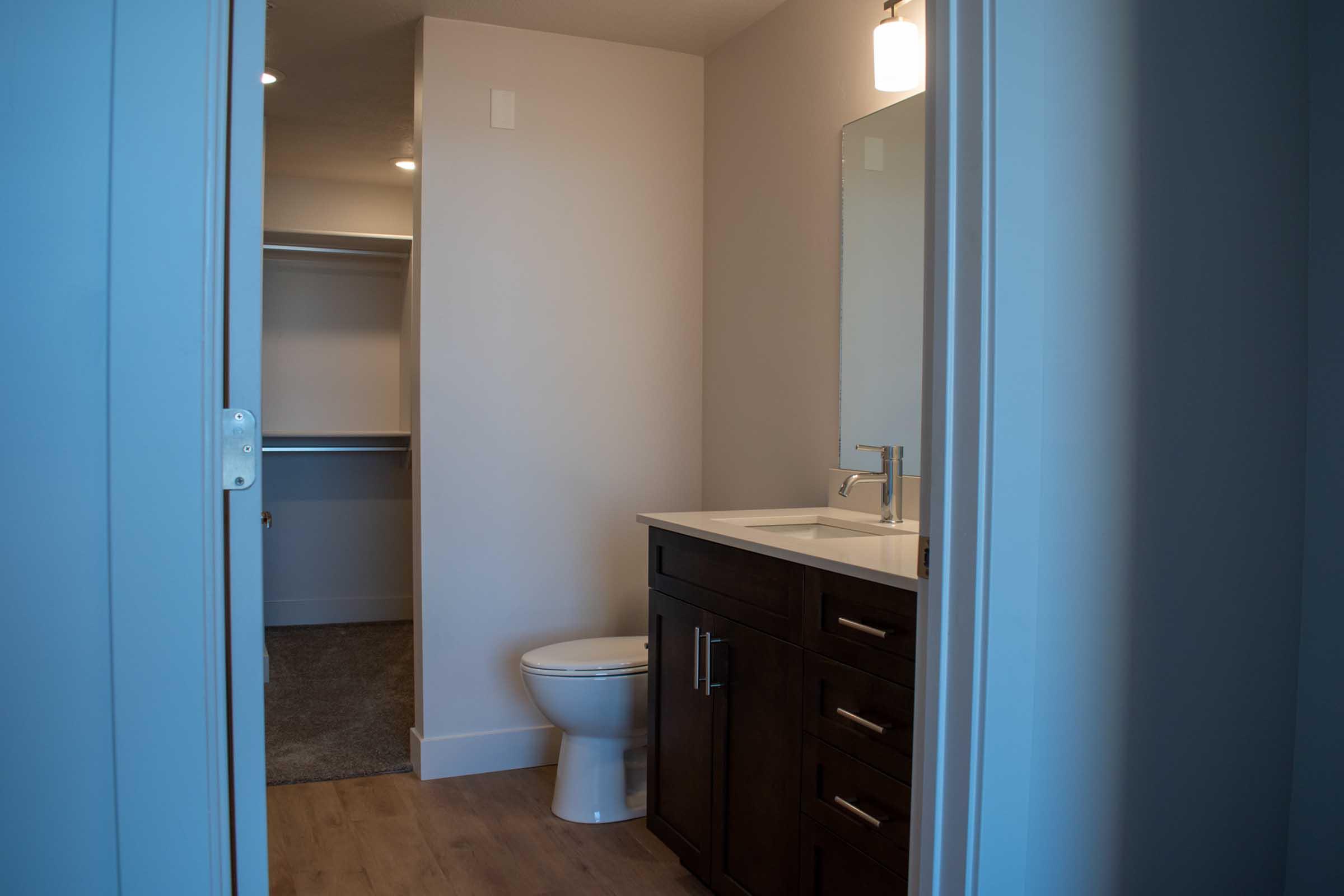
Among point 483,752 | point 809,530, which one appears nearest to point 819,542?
point 809,530

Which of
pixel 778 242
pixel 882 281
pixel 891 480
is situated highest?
pixel 778 242

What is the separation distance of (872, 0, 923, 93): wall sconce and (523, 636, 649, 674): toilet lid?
5.23 ft

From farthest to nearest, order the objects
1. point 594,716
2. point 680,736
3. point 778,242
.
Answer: point 778,242
point 594,716
point 680,736

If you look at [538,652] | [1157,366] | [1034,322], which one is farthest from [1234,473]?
[538,652]

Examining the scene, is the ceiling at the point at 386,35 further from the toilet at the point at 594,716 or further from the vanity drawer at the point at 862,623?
the vanity drawer at the point at 862,623

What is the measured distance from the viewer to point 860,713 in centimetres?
179

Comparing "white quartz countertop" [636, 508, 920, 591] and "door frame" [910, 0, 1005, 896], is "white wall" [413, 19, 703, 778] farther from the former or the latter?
"door frame" [910, 0, 1005, 896]

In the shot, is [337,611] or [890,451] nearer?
[890,451]

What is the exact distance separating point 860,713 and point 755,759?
44 cm

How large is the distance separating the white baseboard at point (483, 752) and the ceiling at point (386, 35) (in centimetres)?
217

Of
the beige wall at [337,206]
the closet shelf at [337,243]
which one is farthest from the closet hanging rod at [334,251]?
the beige wall at [337,206]

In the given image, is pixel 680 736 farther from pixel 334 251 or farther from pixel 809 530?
pixel 334 251

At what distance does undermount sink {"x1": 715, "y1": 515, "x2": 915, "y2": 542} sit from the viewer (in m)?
2.51

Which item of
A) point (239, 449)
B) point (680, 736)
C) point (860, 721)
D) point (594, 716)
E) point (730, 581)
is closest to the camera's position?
point (239, 449)
